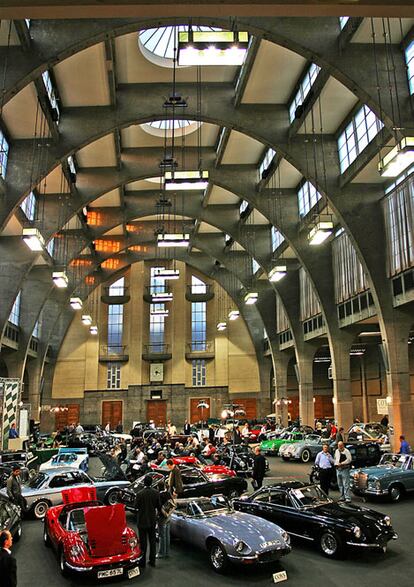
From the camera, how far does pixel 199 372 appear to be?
4672cm

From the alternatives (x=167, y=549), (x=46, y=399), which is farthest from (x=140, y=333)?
(x=167, y=549)

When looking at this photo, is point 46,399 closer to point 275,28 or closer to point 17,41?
point 17,41

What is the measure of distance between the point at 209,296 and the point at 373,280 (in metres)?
27.1

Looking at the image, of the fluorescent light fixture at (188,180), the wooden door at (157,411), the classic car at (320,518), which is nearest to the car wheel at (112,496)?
the classic car at (320,518)

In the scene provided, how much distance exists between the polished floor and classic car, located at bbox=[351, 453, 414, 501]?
351 cm

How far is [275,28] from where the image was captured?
15.0 m

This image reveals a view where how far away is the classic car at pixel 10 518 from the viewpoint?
955 cm

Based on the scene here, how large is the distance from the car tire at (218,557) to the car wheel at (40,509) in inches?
251

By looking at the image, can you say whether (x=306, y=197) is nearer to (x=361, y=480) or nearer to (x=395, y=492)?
(x=361, y=480)

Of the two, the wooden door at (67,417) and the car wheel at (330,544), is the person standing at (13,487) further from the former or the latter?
the wooden door at (67,417)

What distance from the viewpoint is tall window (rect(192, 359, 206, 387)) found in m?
46.5

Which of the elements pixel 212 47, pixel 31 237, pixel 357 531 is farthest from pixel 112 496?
pixel 212 47

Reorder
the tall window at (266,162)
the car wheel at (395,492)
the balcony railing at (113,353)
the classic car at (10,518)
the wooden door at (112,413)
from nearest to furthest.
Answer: the classic car at (10,518) < the car wheel at (395,492) < the tall window at (266,162) < the wooden door at (112,413) < the balcony railing at (113,353)

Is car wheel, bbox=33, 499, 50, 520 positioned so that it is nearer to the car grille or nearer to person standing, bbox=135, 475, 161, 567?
person standing, bbox=135, 475, 161, 567
